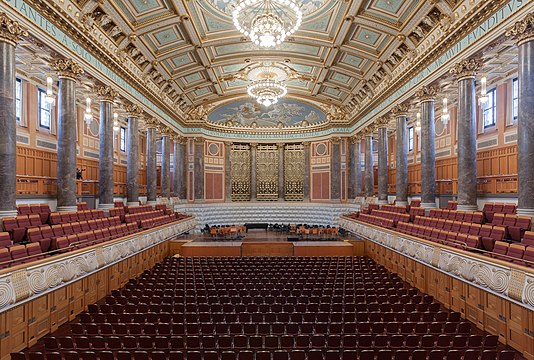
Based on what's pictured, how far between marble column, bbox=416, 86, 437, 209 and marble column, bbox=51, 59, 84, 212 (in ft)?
49.4

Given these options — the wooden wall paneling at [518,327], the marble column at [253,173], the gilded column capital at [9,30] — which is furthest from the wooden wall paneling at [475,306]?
the marble column at [253,173]

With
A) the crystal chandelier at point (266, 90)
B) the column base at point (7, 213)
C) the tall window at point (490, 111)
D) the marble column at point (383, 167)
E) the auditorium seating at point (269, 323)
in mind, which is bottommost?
the auditorium seating at point (269, 323)

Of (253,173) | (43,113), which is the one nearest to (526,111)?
(43,113)

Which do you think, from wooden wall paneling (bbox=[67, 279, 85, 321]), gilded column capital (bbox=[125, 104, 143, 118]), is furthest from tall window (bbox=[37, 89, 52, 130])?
wooden wall paneling (bbox=[67, 279, 85, 321])

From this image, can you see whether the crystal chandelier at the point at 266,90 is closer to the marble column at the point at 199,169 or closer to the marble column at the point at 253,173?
the marble column at the point at 199,169

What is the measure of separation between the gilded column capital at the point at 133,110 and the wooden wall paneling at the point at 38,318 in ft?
40.7

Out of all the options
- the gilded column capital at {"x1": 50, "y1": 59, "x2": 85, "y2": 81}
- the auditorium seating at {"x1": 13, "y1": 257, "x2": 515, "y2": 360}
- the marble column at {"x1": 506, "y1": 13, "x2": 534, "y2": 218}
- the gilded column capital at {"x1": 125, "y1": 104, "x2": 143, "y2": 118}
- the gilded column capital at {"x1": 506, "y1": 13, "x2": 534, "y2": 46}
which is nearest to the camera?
the auditorium seating at {"x1": 13, "y1": 257, "x2": 515, "y2": 360}

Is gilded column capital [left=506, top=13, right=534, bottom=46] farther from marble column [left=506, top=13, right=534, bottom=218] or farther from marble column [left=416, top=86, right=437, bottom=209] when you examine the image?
marble column [left=416, top=86, right=437, bottom=209]

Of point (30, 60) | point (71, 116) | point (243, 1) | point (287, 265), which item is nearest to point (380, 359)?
point (287, 265)

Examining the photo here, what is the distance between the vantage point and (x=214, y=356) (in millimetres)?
4926

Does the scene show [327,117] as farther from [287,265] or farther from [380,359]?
[380,359]

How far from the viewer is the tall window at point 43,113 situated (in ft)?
57.3

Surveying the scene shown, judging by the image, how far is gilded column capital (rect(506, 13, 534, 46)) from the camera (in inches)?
355

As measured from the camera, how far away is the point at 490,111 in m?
17.6
